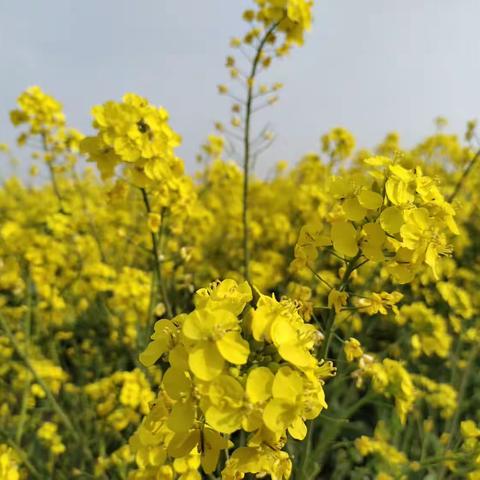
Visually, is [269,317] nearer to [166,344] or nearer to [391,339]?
[166,344]

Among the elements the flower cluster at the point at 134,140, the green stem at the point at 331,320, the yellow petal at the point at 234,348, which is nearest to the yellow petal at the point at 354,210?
the green stem at the point at 331,320

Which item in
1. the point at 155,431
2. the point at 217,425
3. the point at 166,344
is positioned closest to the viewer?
the point at 217,425

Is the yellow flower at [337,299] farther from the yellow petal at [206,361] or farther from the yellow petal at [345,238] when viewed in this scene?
the yellow petal at [206,361]

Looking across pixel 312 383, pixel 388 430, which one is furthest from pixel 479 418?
pixel 312 383

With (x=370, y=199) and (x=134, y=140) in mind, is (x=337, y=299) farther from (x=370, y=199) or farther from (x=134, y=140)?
(x=134, y=140)

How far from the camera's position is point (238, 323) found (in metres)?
0.97

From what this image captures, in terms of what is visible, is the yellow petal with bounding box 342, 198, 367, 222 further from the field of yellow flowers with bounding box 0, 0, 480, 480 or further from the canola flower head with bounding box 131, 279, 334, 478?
the canola flower head with bounding box 131, 279, 334, 478

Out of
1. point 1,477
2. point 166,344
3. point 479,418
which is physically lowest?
point 1,477

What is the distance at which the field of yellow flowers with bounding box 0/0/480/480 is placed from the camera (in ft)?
3.15

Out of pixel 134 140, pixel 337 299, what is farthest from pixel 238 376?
pixel 134 140

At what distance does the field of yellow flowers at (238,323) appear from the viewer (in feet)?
3.15

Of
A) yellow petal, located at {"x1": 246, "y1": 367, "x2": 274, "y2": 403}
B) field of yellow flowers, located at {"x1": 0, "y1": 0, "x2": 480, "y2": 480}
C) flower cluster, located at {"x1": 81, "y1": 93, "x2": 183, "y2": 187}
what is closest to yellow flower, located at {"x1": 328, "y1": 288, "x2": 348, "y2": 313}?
field of yellow flowers, located at {"x1": 0, "y1": 0, "x2": 480, "y2": 480}

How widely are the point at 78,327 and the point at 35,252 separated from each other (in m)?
1.39

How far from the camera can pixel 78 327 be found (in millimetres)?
4332
